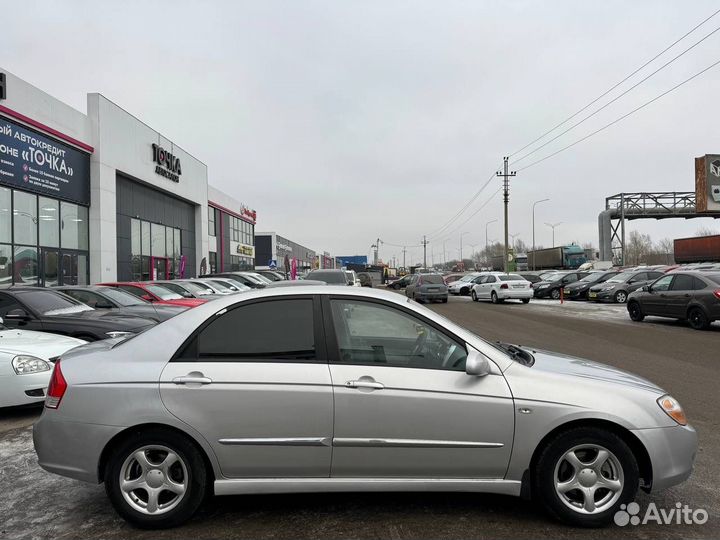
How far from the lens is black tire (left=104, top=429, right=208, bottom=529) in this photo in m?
3.17

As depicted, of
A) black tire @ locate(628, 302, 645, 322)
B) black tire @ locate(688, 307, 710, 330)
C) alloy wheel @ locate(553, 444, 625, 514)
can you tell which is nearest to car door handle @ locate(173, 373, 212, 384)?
alloy wheel @ locate(553, 444, 625, 514)

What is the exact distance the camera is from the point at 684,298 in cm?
1377

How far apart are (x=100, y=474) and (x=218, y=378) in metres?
1.03

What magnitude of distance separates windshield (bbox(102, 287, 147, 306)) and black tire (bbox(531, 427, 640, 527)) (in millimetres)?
9706

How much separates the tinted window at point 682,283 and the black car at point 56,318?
1397 centimetres

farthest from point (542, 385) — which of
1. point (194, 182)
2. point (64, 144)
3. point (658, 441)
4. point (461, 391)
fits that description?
point (194, 182)

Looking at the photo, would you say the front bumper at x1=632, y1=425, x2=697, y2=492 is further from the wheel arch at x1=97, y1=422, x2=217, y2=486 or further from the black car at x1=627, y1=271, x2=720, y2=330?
the black car at x1=627, y1=271, x2=720, y2=330

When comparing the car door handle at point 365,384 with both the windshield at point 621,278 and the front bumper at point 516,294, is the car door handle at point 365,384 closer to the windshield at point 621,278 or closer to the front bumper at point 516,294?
the front bumper at point 516,294

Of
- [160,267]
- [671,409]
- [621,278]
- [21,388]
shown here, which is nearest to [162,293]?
[21,388]

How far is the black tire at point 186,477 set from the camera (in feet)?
10.4

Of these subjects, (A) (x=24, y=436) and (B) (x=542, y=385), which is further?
(A) (x=24, y=436)

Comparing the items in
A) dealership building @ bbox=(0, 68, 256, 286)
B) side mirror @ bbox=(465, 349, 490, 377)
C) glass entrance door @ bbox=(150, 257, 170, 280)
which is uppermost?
dealership building @ bbox=(0, 68, 256, 286)

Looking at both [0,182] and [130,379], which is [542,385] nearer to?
[130,379]

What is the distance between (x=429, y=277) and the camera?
2756 cm
